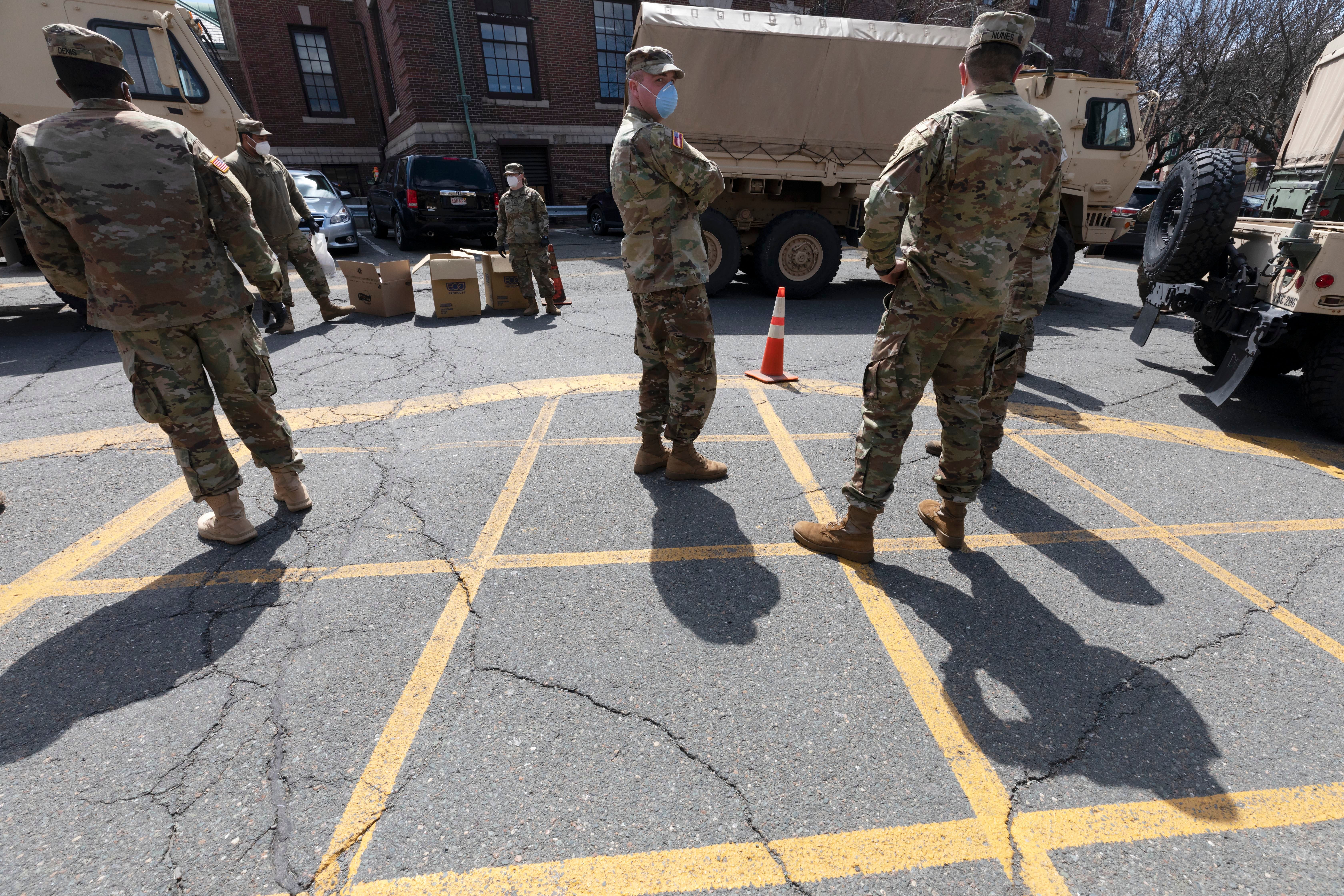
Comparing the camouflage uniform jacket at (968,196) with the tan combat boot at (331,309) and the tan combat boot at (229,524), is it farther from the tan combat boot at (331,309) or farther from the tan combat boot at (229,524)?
the tan combat boot at (331,309)

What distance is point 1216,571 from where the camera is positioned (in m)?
3.08

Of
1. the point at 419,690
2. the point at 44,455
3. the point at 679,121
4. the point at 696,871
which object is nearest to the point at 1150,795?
the point at 696,871

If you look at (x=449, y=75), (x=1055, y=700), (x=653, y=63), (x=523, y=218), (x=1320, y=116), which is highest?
(x=449, y=75)

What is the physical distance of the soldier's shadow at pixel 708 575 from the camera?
→ 263cm

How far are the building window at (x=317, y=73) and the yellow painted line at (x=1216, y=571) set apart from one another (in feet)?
88.7

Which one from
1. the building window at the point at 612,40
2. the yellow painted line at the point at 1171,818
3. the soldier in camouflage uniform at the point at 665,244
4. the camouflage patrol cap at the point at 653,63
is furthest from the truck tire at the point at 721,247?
the building window at the point at 612,40

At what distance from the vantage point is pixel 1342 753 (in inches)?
81.3

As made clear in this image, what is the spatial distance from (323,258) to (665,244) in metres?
5.65

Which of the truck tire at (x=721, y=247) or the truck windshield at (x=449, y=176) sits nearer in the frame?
the truck tire at (x=721, y=247)

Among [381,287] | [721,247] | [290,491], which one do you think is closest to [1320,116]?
[721,247]

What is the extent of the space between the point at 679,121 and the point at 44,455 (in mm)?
7139

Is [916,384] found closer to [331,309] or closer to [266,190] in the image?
[266,190]

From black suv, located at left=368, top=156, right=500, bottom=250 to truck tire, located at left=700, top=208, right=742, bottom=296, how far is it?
21.2 feet

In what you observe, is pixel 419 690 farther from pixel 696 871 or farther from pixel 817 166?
pixel 817 166
